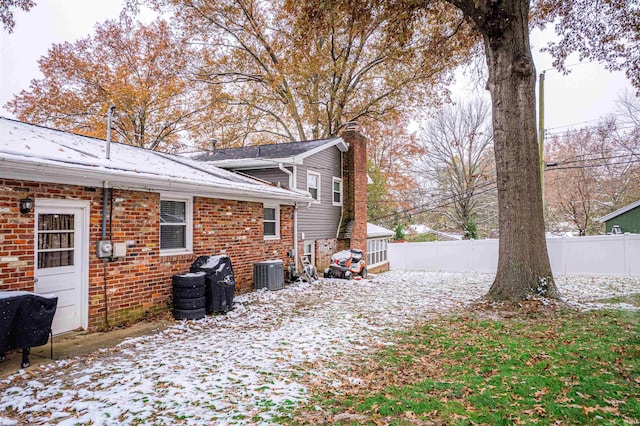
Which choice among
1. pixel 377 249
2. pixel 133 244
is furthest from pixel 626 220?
pixel 133 244

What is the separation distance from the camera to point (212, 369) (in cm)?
471

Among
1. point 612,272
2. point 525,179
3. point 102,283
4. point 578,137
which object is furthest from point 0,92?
point 578,137

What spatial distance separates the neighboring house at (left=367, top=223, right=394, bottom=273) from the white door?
13.4 metres

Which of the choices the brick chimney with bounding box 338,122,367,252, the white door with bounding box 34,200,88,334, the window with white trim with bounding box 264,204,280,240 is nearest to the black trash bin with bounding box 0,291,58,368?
the white door with bounding box 34,200,88,334

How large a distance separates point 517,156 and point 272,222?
22.1 feet

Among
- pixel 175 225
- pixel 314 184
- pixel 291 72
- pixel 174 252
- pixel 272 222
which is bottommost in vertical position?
pixel 174 252

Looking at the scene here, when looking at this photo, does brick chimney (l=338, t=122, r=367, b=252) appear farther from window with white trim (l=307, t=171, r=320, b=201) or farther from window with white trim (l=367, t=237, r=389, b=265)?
window with white trim (l=367, t=237, r=389, b=265)

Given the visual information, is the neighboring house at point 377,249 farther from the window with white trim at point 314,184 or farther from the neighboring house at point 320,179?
the window with white trim at point 314,184

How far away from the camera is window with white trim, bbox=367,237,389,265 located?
18953mm

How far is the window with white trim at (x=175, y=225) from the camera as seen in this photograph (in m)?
7.89

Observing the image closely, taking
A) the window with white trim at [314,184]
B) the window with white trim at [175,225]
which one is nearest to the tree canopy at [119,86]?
the window with white trim at [314,184]

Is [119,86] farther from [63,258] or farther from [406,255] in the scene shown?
[406,255]

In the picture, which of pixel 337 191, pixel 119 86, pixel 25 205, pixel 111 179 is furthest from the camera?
pixel 119 86

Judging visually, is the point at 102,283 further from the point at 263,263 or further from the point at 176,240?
the point at 263,263
